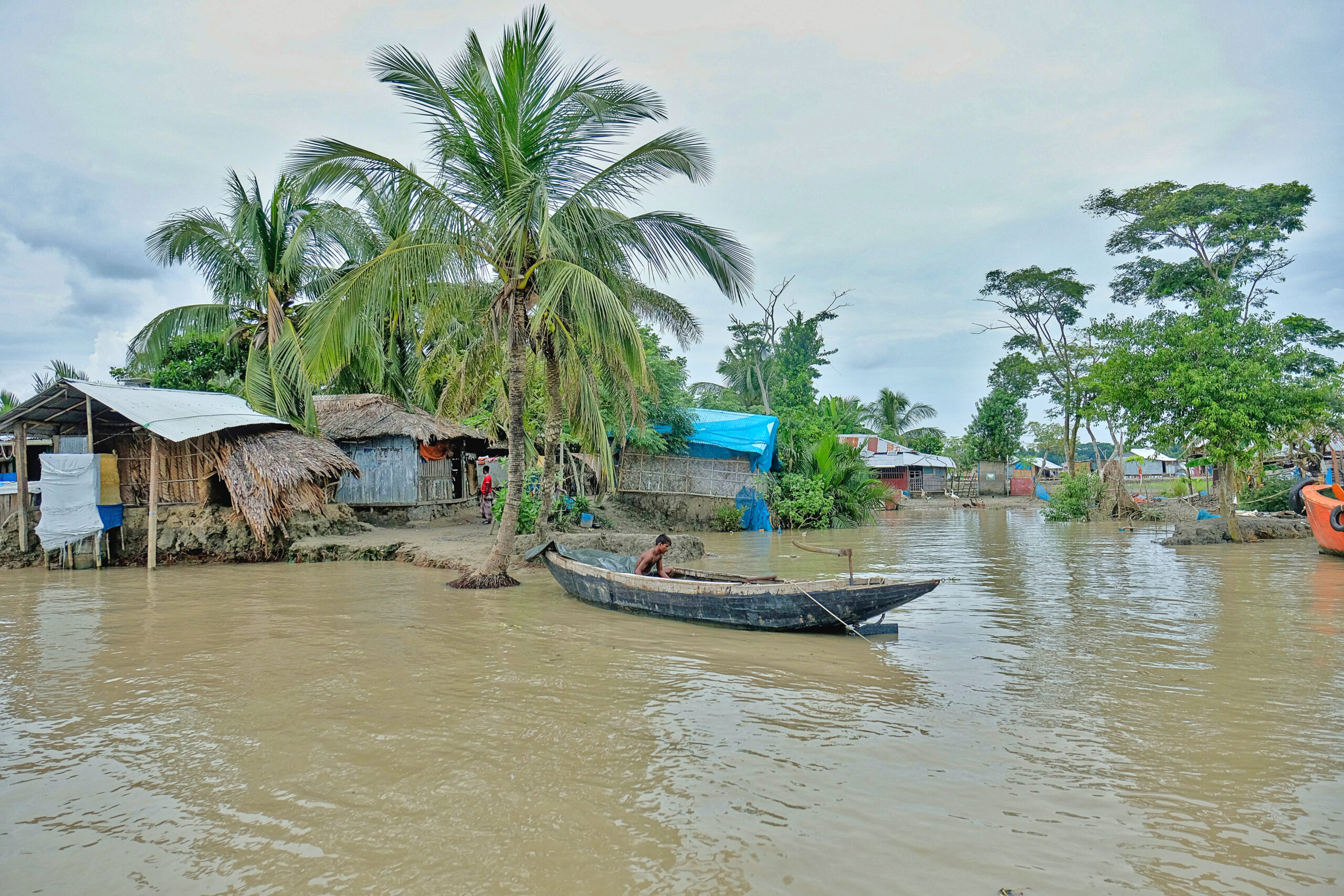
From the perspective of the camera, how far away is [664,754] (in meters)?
4.24

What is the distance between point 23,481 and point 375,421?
6.05m

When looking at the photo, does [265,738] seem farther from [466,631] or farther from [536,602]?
[536,602]

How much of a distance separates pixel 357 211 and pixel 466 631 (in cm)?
1274

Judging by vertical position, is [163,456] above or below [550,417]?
below

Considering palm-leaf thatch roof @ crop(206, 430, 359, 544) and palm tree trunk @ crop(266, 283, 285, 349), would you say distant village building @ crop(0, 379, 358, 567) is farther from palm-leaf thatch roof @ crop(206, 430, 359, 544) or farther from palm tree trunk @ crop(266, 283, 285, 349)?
palm tree trunk @ crop(266, 283, 285, 349)

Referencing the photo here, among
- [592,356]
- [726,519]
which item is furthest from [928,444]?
[592,356]

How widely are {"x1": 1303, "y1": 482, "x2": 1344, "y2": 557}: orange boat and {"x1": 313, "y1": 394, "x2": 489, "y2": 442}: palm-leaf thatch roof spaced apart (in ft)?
51.2

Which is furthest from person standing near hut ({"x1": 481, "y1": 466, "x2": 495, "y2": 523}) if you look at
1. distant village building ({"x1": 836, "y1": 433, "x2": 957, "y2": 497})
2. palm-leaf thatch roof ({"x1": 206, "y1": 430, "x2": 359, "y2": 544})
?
distant village building ({"x1": 836, "y1": 433, "x2": 957, "y2": 497})

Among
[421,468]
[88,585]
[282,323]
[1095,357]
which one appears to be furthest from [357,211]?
[1095,357]

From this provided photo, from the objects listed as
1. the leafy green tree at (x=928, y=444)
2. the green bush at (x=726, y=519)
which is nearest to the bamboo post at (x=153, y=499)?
the green bush at (x=726, y=519)

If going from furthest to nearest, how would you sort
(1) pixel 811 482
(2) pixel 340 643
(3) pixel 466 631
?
1. (1) pixel 811 482
2. (3) pixel 466 631
3. (2) pixel 340 643

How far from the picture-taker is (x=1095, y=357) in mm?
23094

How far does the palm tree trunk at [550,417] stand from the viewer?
34.5 feet

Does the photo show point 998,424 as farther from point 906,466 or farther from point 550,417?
point 550,417
